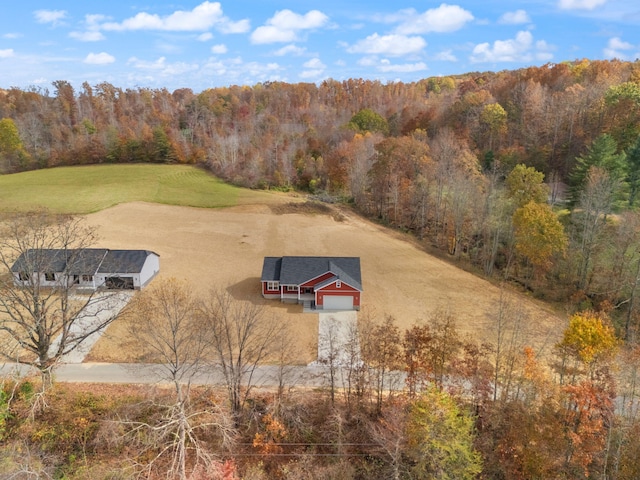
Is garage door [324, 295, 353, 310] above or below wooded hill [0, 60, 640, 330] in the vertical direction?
below

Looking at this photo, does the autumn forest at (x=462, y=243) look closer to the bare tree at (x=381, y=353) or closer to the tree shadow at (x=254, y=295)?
the bare tree at (x=381, y=353)

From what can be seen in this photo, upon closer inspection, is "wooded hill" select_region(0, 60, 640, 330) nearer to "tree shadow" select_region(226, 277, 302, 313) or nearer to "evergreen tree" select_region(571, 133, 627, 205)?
"evergreen tree" select_region(571, 133, 627, 205)

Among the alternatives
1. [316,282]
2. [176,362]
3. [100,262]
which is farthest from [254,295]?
[176,362]

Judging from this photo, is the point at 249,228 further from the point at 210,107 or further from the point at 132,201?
the point at 210,107

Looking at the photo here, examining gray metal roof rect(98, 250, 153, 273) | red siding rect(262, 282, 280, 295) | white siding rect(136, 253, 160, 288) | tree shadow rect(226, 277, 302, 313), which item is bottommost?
tree shadow rect(226, 277, 302, 313)

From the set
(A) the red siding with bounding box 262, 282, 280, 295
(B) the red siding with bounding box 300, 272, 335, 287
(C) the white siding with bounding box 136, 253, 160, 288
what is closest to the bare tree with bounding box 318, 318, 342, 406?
(B) the red siding with bounding box 300, 272, 335, 287

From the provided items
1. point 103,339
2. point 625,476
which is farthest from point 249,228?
point 625,476
